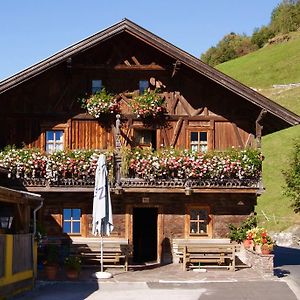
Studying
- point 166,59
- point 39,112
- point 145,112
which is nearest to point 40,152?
→ point 39,112

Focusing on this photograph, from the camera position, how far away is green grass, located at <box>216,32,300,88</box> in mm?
79750

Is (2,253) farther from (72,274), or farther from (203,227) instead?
(203,227)

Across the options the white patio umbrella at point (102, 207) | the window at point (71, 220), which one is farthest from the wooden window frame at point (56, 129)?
the white patio umbrella at point (102, 207)

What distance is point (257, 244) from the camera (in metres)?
20.5

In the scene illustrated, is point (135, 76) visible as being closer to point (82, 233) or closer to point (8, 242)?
point (82, 233)

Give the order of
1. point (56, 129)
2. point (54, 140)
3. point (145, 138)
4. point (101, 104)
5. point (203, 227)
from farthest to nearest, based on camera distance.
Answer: point (145, 138)
point (54, 140)
point (56, 129)
point (203, 227)
point (101, 104)

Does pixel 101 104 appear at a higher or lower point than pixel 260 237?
higher

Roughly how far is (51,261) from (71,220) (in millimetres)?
2929

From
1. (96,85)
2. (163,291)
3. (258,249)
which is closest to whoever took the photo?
(163,291)

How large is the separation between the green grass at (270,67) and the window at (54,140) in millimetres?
56935

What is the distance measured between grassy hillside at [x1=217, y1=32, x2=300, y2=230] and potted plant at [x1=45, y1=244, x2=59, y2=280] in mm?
23253

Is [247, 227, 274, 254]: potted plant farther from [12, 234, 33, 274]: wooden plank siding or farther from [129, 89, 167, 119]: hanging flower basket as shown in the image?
[12, 234, 33, 274]: wooden plank siding

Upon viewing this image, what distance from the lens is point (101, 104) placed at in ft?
74.4

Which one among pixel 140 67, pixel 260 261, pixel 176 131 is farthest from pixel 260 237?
pixel 140 67
